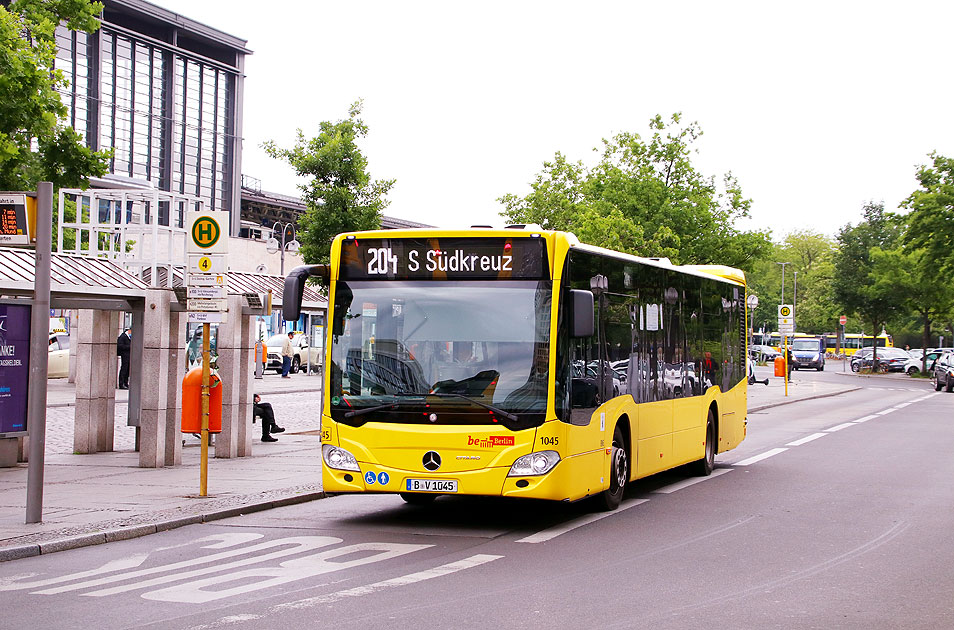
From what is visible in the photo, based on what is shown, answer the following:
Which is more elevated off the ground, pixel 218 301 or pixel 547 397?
pixel 218 301

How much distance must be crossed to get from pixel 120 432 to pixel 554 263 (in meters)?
13.0

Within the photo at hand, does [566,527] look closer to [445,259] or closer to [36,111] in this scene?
[445,259]

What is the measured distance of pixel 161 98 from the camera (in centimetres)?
7369

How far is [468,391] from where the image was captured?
10430mm

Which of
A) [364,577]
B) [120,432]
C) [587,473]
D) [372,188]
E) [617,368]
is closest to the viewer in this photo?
[364,577]

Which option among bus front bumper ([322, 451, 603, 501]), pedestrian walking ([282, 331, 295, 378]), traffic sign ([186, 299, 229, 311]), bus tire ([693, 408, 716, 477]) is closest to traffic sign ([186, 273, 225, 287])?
traffic sign ([186, 299, 229, 311])

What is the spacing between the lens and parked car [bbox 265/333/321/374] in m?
49.0

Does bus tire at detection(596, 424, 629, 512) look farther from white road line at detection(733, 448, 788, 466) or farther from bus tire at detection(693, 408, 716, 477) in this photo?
white road line at detection(733, 448, 788, 466)

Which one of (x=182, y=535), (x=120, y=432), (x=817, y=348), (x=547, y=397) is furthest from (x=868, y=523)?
(x=817, y=348)

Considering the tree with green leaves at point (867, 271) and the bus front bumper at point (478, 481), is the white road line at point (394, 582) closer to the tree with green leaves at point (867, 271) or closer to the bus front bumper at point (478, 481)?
the bus front bumper at point (478, 481)

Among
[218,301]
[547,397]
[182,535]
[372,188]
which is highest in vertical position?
[372,188]

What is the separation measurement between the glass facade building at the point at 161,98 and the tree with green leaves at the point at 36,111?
45050mm

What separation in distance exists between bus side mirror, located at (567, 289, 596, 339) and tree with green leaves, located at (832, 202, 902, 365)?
2375 inches

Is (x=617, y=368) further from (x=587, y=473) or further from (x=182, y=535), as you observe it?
(x=182, y=535)
